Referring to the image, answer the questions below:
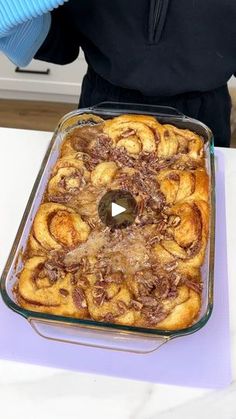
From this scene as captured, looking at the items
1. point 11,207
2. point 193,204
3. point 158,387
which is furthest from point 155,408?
point 11,207

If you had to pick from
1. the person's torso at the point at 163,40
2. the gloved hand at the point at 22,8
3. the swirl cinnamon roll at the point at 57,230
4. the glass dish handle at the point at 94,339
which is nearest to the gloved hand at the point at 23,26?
the gloved hand at the point at 22,8

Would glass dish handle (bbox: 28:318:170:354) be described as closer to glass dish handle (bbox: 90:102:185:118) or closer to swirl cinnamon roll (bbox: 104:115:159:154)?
swirl cinnamon roll (bbox: 104:115:159:154)

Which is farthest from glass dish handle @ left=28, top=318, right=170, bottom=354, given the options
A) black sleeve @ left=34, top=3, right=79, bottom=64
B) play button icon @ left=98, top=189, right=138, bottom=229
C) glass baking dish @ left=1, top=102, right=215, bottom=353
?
black sleeve @ left=34, top=3, right=79, bottom=64

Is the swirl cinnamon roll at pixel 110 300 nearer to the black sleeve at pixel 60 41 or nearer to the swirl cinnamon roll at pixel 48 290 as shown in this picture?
the swirl cinnamon roll at pixel 48 290

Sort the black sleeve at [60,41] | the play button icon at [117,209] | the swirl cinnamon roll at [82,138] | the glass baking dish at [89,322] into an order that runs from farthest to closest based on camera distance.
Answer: the black sleeve at [60,41]
the swirl cinnamon roll at [82,138]
the play button icon at [117,209]
the glass baking dish at [89,322]

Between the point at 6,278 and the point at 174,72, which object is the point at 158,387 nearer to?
the point at 6,278

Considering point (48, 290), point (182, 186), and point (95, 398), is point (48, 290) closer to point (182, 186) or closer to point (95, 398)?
point (95, 398)

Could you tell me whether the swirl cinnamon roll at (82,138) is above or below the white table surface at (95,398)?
above

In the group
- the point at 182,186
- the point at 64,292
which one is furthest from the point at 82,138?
the point at 64,292
